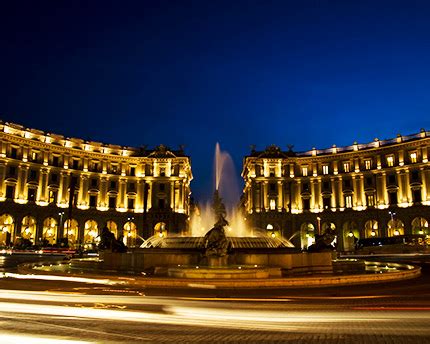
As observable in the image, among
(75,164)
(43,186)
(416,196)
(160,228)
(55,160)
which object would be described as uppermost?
(55,160)

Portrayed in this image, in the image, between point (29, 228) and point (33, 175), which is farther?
point (33, 175)

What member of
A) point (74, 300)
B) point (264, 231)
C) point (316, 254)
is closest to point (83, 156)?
point (264, 231)

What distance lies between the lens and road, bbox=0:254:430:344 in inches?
271

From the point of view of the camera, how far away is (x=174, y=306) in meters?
10.0

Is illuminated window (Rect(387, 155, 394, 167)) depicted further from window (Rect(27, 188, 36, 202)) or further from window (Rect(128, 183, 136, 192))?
window (Rect(27, 188, 36, 202))

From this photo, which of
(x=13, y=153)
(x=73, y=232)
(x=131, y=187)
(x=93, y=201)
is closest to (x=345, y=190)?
(x=131, y=187)

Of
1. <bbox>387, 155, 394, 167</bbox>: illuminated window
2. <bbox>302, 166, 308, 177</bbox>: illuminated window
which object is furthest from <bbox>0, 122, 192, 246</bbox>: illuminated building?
<bbox>387, 155, 394, 167</bbox>: illuminated window

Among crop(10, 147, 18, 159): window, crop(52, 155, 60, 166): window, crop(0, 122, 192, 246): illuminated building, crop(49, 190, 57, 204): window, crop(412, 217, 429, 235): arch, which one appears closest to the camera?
crop(0, 122, 192, 246): illuminated building

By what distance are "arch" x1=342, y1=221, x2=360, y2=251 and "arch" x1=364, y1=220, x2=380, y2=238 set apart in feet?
5.62

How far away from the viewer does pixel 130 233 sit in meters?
75.6

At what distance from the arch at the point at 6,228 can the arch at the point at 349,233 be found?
53.3 m

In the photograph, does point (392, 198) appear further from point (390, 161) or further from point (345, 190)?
point (345, 190)

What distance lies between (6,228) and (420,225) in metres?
62.0

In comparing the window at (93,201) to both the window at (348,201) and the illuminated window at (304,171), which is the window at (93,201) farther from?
the window at (348,201)
